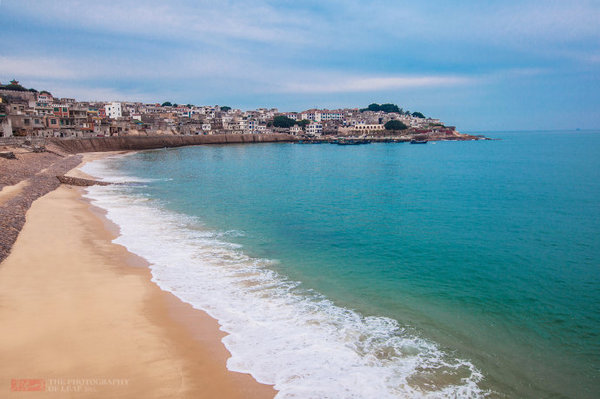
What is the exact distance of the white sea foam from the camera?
20.0 ft

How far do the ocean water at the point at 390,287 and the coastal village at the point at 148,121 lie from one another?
195 feet

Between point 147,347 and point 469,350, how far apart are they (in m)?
6.20

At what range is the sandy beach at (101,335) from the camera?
5664mm

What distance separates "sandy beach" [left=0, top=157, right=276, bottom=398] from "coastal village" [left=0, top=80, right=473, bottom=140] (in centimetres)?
6032

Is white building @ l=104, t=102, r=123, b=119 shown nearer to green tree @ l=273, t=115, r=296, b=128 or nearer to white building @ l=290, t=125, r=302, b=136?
green tree @ l=273, t=115, r=296, b=128

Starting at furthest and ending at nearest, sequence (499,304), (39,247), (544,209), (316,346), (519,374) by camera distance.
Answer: (544,209) < (39,247) < (499,304) < (316,346) < (519,374)

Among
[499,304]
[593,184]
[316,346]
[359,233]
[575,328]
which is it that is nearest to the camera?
[316,346]

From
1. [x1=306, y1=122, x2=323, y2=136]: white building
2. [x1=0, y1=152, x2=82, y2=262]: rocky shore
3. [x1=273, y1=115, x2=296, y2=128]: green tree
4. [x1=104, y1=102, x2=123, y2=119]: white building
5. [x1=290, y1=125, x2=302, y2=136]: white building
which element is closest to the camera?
[x1=0, y1=152, x2=82, y2=262]: rocky shore

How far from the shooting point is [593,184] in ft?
102

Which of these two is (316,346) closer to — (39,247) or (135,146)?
(39,247)

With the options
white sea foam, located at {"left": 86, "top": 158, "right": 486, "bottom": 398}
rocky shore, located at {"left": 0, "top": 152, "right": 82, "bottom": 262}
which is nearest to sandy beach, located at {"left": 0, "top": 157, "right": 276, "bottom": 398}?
white sea foam, located at {"left": 86, "top": 158, "right": 486, "bottom": 398}

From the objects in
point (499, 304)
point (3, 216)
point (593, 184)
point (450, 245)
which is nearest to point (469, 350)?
point (499, 304)

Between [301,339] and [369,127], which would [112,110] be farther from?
[301,339]

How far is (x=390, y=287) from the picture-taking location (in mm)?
10406
